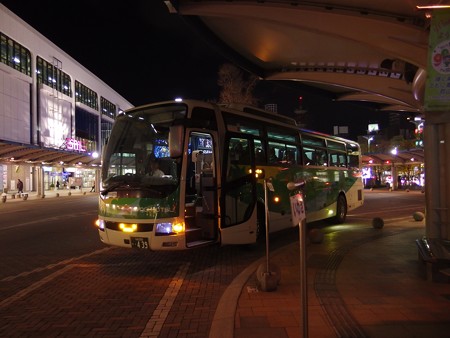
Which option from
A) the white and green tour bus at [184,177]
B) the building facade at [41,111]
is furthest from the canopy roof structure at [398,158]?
the white and green tour bus at [184,177]

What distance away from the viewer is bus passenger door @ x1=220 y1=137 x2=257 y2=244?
29.2 feet

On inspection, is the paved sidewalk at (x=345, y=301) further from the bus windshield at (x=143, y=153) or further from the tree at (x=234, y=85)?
the tree at (x=234, y=85)

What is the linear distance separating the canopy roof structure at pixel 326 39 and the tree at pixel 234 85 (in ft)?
48.3

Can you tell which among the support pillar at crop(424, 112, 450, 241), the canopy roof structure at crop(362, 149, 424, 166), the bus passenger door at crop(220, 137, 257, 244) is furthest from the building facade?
the canopy roof structure at crop(362, 149, 424, 166)

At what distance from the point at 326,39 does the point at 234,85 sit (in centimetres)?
2034

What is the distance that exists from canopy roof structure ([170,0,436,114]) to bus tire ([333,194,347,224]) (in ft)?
14.0

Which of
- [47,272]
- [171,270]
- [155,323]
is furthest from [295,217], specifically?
[47,272]

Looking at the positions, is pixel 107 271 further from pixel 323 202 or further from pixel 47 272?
pixel 323 202

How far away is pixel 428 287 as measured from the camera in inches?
256

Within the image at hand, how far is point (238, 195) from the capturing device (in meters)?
9.32

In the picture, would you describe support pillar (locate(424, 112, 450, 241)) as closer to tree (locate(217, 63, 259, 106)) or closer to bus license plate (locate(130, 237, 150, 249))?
bus license plate (locate(130, 237, 150, 249))

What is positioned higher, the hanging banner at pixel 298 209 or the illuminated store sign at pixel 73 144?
the illuminated store sign at pixel 73 144

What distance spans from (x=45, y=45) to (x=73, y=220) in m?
34.3

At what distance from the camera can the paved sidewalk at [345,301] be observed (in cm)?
482
